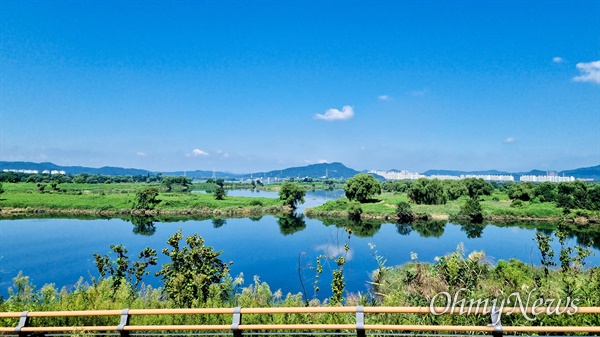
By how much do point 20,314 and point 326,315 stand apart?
161 inches

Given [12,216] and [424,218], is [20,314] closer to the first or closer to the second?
[424,218]

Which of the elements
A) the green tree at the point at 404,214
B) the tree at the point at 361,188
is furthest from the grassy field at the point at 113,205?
the green tree at the point at 404,214

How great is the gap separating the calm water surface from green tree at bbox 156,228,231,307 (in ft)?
34.4

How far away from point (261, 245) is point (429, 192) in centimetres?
3712

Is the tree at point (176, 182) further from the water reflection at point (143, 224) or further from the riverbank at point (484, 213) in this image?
the riverbank at point (484, 213)

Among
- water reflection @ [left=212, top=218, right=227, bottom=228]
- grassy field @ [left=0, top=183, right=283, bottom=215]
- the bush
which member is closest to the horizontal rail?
water reflection @ [left=212, top=218, right=227, bottom=228]

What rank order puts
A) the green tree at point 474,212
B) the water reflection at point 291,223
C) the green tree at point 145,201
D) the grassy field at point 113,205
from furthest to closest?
the green tree at point 145,201 < the grassy field at point 113,205 < the green tree at point 474,212 < the water reflection at point 291,223

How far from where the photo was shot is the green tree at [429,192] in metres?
63.9

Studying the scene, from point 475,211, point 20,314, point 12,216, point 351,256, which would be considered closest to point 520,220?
point 475,211

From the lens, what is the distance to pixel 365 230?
46562 mm

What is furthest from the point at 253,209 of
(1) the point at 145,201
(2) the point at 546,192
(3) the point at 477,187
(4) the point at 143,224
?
(2) the point at 546,192

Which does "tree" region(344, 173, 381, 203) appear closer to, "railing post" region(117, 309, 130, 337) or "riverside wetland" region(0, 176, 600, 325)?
"riverside wetland" region(0, 176, 600, 325)

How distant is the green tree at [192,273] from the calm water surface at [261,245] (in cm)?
1048

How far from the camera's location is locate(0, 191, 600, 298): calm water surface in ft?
86.1
